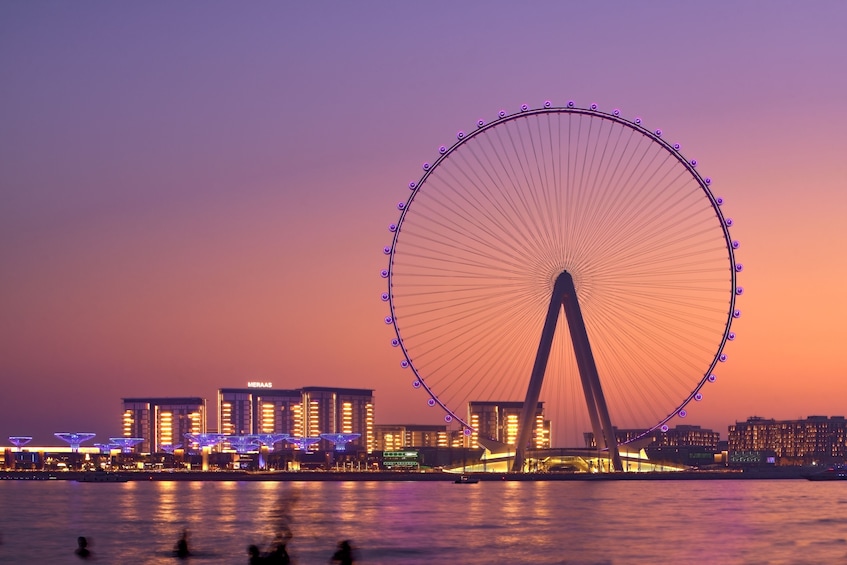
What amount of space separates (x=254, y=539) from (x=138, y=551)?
7970 mm

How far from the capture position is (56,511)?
11519 cm

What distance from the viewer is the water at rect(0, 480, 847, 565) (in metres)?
68.6

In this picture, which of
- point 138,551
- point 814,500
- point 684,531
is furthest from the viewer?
point 814,500

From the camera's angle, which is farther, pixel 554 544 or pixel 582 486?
pixel 582 486

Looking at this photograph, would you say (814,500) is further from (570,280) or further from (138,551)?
(138,551)

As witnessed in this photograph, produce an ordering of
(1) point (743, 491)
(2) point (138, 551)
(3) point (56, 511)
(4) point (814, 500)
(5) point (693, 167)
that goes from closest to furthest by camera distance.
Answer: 1. (2) point (138, 551)
2. (5) point (693, 167)
3. (3) point (56, 511)
4. (4) point (814, 500)
5. (1) point (743, 491)

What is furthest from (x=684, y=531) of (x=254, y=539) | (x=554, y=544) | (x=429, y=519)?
(x=254, y=539)

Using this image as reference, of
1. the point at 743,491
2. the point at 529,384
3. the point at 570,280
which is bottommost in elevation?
the point at 743,491

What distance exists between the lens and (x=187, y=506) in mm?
117688

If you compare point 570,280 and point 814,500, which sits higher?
point 570,280

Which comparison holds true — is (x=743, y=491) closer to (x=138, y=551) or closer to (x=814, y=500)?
(x=814, y=500)

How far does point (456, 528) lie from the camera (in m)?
86.4

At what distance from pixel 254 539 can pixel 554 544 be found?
1648cm

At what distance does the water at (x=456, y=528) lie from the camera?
6856cm
